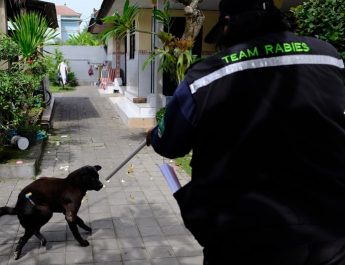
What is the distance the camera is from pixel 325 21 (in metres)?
4.98

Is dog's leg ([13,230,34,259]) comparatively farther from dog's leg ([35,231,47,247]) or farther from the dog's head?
the dog's head

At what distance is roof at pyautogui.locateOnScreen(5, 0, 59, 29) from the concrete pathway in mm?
2711

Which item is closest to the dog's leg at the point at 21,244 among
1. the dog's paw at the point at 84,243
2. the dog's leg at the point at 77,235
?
the dog's leg at the point at 77,235

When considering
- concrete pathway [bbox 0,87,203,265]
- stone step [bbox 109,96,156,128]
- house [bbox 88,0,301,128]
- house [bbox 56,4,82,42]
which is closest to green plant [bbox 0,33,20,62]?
concrete pathway [bbox 0,87,203,265]

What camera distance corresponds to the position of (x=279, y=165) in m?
1.61

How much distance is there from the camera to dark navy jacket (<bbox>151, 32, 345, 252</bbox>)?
1618 millimetres

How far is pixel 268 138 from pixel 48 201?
8.67ft

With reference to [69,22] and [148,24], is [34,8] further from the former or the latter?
[69,22]

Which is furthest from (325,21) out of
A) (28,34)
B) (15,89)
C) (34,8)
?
(34,8)

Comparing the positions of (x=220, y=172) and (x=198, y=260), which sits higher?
(x=220, y=172)

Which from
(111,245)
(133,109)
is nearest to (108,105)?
(133,109)

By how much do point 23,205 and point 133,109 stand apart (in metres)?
7.63

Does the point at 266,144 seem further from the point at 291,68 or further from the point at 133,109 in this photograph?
the point at 133,109

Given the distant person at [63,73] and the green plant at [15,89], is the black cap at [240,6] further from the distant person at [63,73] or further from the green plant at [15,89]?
the distant person at [63,73]
